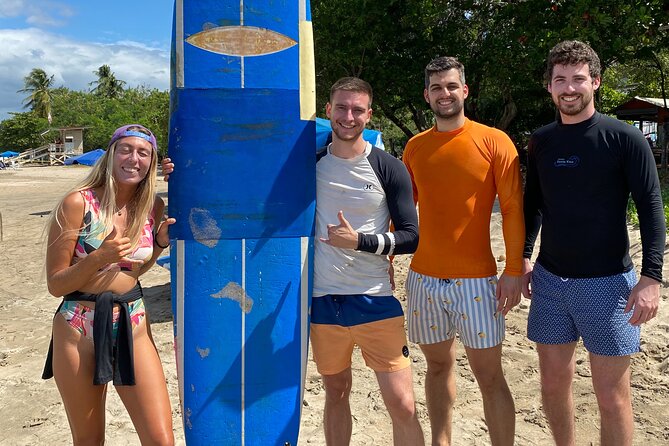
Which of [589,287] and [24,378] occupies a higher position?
[589,287]

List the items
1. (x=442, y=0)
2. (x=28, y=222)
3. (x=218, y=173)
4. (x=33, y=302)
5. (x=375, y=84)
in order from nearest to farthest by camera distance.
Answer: (x=218, y=173) < (x=33, y=302) < (x=442, y=0) < (x=28, y=222) < (x=375, y=84)

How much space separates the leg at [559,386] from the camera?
262cm

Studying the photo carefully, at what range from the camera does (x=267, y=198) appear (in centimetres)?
275

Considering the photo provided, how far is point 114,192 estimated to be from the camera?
2.39 metres

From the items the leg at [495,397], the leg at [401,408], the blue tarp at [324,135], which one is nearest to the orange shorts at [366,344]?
the leg at [401,408]

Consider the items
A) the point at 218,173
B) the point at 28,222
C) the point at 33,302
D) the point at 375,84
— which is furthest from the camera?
the point at 375,84

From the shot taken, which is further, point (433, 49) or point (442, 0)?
point (433, 49)

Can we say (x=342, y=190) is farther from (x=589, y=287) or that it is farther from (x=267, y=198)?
(x=589, y=287)

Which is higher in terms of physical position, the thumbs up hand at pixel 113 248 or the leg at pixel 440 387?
the thumbs up hand at pixel 113 248

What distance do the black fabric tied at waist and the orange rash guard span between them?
1.40m

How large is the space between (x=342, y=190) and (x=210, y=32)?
3.19 ft

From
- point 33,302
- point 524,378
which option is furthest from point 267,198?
point 33,302

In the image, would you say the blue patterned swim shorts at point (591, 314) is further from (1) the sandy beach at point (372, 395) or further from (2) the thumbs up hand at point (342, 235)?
(1) the sandy beach at point (372, 395)

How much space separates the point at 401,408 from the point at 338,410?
0.32 metres
